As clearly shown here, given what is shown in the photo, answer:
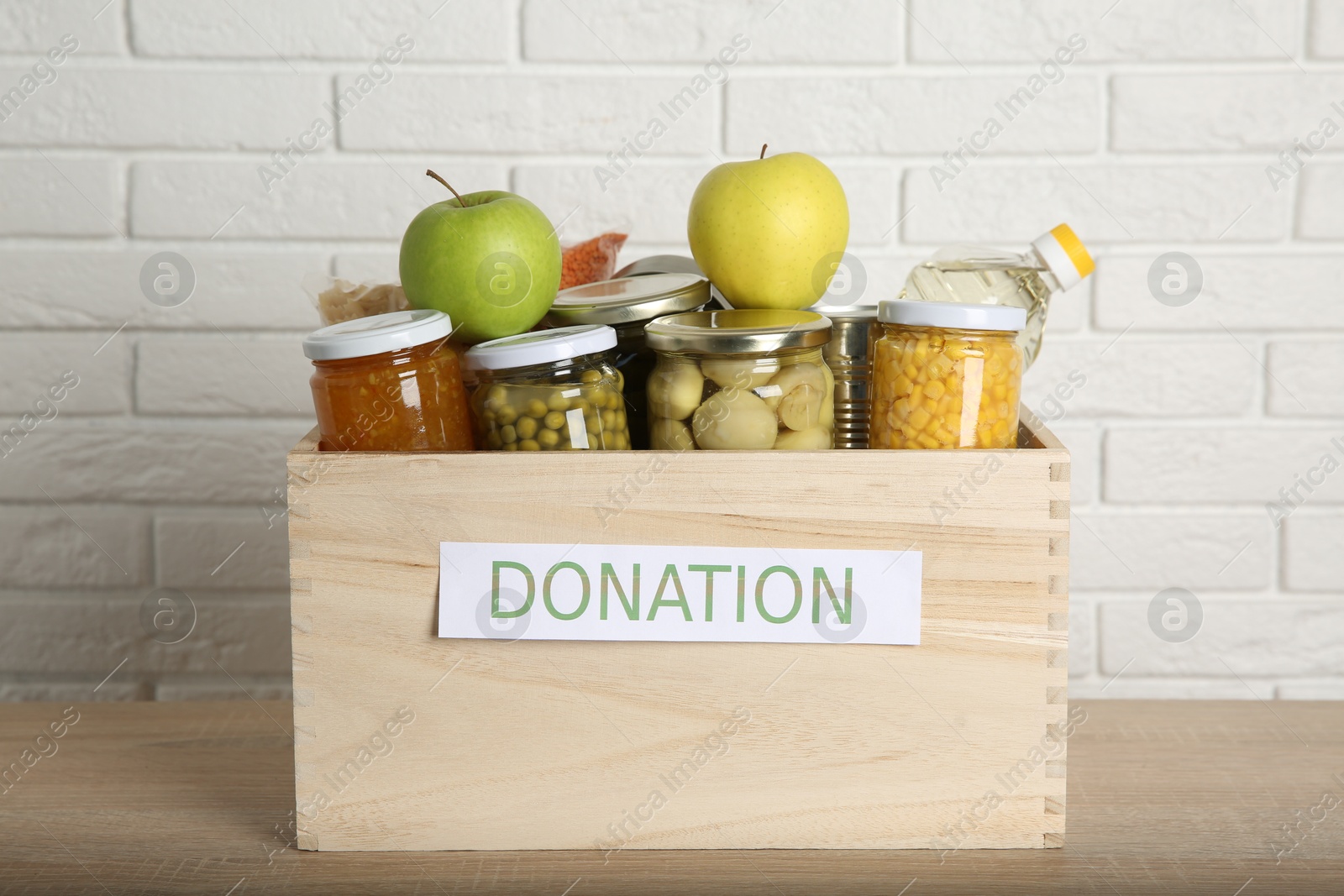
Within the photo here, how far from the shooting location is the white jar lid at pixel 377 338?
2.22 ft

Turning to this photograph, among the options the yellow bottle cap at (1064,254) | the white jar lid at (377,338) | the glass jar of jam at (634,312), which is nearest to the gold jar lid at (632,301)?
the glass jar of jam at (634,312)

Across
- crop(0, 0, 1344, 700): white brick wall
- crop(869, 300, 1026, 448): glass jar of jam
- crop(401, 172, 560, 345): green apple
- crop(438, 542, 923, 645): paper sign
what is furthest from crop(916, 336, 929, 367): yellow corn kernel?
crop(0, 0, 1344, 700): white brick wall

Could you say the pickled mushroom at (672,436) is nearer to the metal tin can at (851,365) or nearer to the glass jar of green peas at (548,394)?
the glass jar of green peas at (548,394)

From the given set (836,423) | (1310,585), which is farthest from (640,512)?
(1310,585)

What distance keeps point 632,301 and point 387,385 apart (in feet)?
0.60

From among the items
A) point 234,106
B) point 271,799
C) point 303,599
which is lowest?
point 271,799

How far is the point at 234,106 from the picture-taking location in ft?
3.83

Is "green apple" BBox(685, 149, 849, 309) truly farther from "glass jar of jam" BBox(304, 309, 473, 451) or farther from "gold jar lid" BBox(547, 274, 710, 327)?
"glass jar of jam" BBox(304, 309, 473, 451)

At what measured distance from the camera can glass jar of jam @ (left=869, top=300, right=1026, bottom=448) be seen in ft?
2.29

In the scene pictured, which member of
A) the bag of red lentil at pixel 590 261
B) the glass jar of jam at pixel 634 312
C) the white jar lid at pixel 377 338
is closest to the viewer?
the white jar lid at pixel 377 338

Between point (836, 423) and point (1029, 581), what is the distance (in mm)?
194

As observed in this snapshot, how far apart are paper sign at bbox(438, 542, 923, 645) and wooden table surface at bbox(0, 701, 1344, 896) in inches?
5.7

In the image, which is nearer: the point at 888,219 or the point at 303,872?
the point at 303,872

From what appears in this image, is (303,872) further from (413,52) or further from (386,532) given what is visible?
(413,52)
